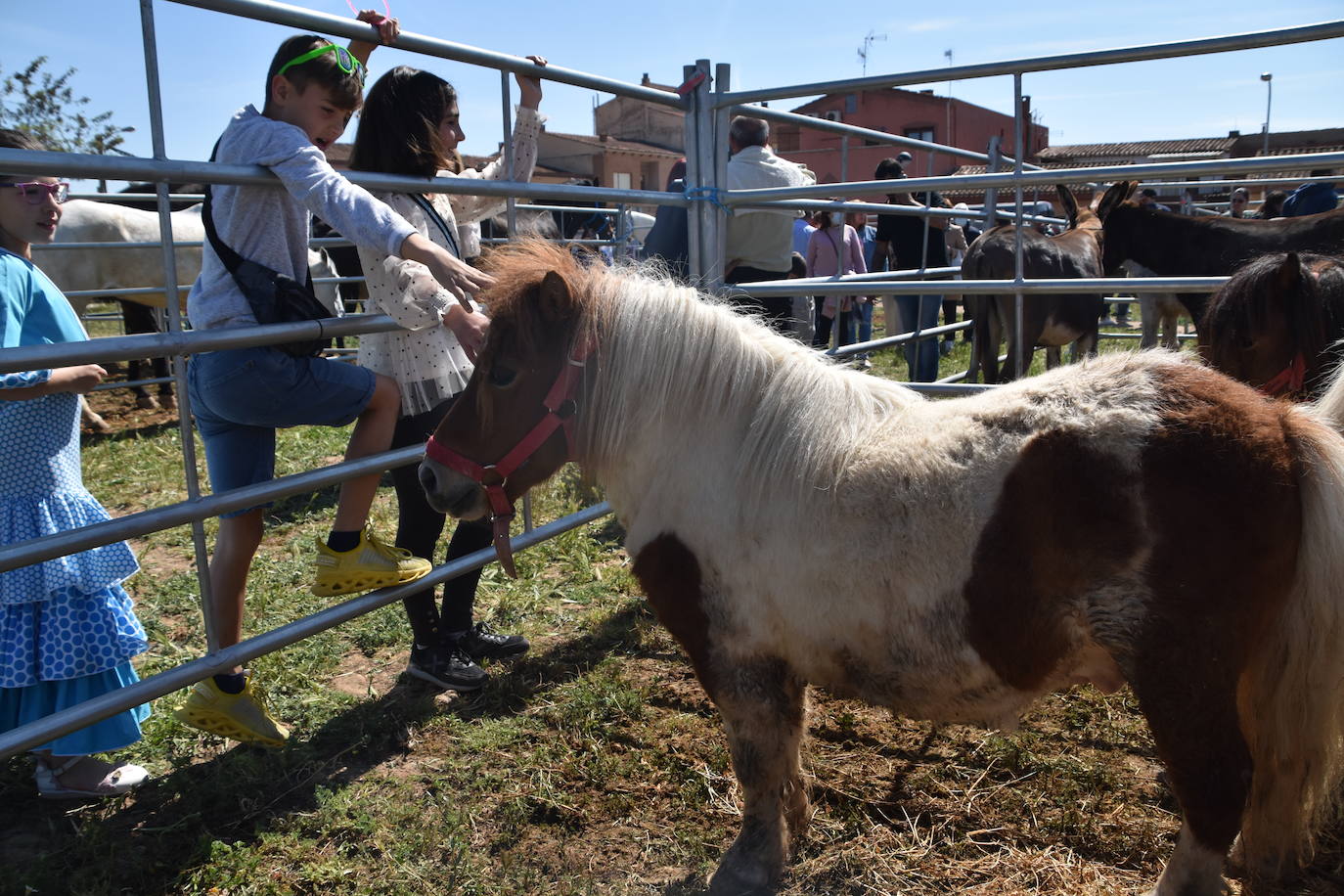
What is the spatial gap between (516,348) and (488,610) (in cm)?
221

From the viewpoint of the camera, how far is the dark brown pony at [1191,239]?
21.5ft

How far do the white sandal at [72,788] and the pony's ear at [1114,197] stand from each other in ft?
25.4

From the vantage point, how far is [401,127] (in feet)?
8.73

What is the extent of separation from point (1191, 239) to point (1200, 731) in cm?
674

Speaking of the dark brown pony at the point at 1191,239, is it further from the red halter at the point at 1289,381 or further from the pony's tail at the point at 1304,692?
→ the pony's tail at the point at 1304,692

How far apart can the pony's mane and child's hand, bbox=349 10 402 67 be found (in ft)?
2.92

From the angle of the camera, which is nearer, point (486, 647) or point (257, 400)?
point (257, 400)

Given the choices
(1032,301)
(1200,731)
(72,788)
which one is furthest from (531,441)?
(1032,301)

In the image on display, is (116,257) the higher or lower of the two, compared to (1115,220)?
lower

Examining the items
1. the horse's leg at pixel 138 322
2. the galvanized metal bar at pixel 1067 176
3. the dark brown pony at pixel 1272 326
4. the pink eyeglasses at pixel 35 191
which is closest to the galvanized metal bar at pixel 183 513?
the pink eyeglasses at pixel 35 191

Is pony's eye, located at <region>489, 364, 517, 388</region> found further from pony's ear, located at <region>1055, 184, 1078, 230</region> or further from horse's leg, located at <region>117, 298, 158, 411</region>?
horse's leg, located at <region>117, 298, 158, 411</region>

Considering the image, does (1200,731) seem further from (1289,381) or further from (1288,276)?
(1288,276)

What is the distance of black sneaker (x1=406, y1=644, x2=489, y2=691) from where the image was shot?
3.20 metres

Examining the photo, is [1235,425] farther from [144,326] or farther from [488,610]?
[144,326]
